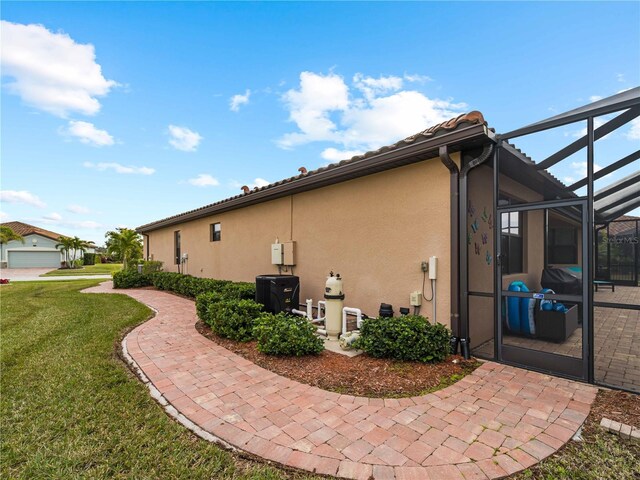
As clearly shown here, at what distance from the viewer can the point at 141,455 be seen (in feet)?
7.61

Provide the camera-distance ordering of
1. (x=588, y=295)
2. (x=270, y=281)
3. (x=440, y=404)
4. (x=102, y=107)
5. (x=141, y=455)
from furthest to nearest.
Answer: (x=102, y=107)
(x=270, y=281)
(x=588, y=295)
(x=440, y=404)
(x=141, y=455)

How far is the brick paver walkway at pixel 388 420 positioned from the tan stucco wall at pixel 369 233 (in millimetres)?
1458

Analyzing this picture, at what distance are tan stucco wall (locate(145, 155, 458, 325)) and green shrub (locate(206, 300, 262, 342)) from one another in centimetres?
176

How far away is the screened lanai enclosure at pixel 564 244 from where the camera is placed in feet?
11.7

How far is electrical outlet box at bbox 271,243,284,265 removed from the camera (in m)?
7.36

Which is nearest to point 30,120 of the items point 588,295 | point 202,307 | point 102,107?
point 102,107

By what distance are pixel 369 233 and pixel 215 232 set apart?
712 cm

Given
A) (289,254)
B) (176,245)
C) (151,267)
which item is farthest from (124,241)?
(289,254)

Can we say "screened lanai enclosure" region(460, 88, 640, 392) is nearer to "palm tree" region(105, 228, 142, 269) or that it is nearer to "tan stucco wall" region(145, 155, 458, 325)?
"tan stucco wall" region(145, 155, 458, 325)

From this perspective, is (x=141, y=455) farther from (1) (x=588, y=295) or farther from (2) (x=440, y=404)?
(1) (x=588, y=295)

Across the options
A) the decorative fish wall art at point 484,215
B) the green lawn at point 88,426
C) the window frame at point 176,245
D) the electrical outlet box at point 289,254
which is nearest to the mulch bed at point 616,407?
the decorative fish wall art at point 484,215

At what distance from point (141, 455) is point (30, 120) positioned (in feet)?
31.4

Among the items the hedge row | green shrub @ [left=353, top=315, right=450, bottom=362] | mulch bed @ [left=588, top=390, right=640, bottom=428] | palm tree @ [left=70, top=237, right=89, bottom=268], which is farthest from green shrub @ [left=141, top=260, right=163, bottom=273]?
palm tree @ [left=70, top=237, right=89, bottom=268]

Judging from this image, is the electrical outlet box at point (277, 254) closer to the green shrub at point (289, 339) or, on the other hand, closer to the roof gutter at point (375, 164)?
the roof gutter at point (375, 164)
